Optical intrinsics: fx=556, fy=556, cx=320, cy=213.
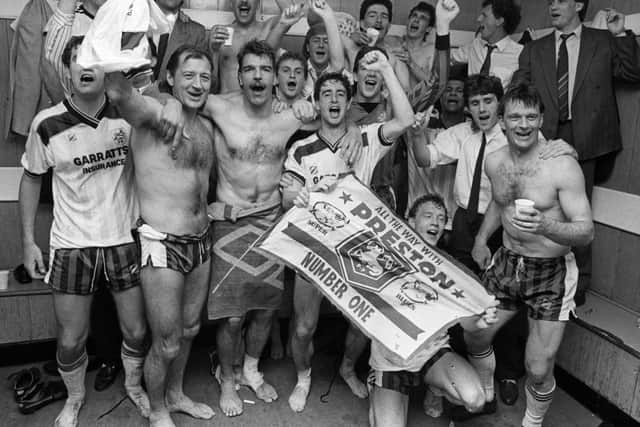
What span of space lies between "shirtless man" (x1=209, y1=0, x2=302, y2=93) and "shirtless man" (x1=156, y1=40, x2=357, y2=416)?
39 centimetres

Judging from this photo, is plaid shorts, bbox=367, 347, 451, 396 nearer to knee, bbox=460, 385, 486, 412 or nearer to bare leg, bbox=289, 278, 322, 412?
knee, bbox=460, 385, 486, 412

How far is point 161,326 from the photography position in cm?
293

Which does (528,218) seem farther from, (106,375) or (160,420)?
(106,375)

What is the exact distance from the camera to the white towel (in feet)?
6.88

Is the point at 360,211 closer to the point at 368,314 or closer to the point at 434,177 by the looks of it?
the point at 368,314

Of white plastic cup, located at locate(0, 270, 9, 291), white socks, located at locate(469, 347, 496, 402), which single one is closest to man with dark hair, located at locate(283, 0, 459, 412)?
white socks, located at locate(469, 347, 496, 402)

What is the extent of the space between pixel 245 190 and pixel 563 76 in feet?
7.48

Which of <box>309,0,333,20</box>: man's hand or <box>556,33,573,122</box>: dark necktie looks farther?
<box>556,33,573,122</box>: dark necktie

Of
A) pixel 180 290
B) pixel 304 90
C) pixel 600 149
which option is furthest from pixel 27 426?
pixel 600 149

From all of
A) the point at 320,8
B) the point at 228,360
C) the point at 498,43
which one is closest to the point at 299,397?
the point at 228,360

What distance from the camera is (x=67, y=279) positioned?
2.90 meters

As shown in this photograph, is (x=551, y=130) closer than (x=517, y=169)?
No

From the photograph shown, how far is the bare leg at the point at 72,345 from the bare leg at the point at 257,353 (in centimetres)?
97

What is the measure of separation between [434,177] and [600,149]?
114cm
